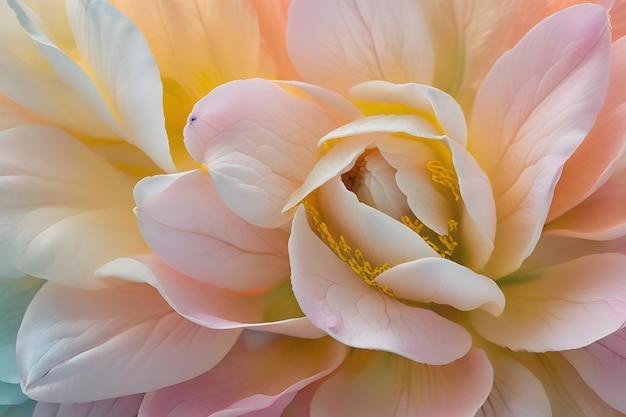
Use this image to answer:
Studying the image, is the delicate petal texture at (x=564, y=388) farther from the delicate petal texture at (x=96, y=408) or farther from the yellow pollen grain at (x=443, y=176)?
the delicate petal texture at (x=96, y=408)

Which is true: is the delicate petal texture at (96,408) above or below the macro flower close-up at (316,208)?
below

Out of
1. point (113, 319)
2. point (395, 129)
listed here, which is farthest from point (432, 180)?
point (113, 319)

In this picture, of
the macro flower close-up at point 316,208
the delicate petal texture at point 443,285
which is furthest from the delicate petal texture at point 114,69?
the delicate petal texture at point 443,285

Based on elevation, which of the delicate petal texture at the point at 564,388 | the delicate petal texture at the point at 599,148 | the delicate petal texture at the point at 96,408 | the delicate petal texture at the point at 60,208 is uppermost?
the delicate petal texture at the point at 599,148

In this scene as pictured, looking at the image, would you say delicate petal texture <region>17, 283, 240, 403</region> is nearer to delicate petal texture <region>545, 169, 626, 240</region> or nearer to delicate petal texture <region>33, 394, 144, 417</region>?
delicate petal texture <region>33, 394, 144, 417</region>
